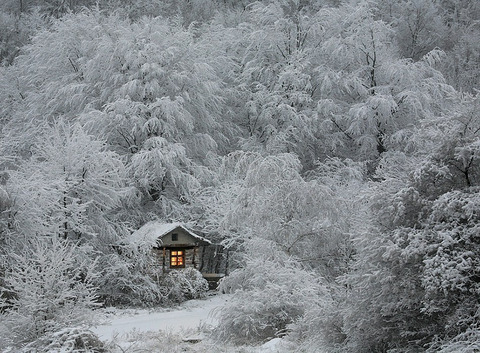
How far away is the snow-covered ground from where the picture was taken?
452 inches

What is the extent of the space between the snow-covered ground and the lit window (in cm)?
221

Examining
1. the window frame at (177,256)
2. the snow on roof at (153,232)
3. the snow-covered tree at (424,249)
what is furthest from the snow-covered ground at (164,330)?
the snow-covered tree at (424,249)

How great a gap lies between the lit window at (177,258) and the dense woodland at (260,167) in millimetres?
1663

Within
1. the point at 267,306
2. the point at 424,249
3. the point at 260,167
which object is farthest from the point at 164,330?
the point at 424,249

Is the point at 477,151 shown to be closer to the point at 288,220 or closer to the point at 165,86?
the point at 288,220

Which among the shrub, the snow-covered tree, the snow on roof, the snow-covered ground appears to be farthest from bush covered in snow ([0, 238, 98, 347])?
the snow on roof

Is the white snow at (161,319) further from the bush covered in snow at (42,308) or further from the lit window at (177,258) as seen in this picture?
the bush covered in snow at (42,308)

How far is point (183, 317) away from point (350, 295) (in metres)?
9.32

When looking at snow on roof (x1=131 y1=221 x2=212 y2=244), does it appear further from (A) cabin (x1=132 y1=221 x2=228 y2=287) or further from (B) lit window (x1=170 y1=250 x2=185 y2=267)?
(B) lit window (x1=170 y1=250 x2=185 y2=267)

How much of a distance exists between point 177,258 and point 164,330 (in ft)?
26.0

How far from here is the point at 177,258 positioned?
21812 millimetres

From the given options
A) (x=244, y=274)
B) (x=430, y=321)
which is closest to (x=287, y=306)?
(x=244, y=274)

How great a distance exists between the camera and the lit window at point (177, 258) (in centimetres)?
2170

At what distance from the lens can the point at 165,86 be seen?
26.4m
